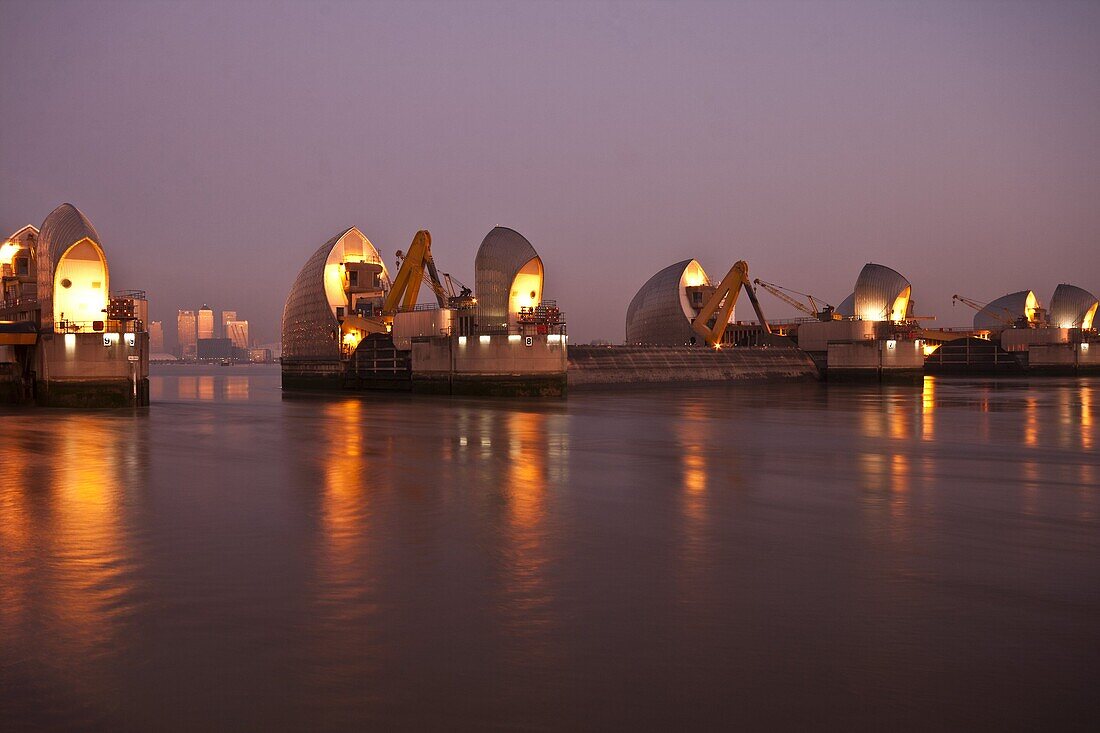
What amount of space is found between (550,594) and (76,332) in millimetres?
39382

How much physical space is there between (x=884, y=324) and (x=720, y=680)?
244 ft

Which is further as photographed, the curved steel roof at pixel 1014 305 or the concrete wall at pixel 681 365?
the curved steel roof at pixel 1014 305

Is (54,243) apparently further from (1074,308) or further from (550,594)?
(1074,308)

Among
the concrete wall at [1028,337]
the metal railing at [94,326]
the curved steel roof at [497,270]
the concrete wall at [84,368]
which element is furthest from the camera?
the concrete wall at [1028,337]

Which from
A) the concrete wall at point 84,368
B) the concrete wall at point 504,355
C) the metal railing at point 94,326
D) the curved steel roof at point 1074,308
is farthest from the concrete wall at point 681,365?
the curved steel roof at point 1074,308

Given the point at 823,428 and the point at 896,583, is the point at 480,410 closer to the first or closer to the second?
the point at 823,428

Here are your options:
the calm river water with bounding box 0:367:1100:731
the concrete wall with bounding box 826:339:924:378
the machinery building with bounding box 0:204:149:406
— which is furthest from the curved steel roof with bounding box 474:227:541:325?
the concrete wall with bounding box 826:339:924:378

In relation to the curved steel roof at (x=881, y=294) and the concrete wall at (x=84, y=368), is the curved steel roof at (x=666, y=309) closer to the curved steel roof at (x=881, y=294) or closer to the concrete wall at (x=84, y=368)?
→ the curved steel roof at (x=881, y=294)

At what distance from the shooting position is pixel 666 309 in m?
89.6

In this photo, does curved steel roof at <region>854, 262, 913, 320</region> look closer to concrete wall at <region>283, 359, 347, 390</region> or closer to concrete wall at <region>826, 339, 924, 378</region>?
concrete wall at <region>826, 339, 924, 378</region>

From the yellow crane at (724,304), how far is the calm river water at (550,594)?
204 feet

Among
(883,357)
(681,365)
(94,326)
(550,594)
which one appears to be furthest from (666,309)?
(550,594)

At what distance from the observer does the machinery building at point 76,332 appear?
1582 inches

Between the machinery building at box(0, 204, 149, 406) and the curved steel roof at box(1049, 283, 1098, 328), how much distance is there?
105534 mm
